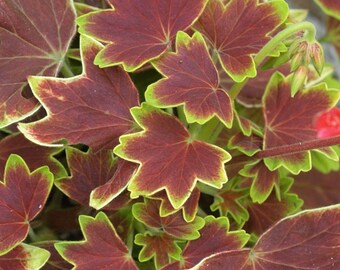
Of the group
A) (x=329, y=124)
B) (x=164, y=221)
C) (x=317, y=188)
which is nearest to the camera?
(x=329, y=124)

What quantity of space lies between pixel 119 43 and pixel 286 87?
0.83ft

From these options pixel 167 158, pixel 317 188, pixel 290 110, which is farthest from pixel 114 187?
pixel 317 188

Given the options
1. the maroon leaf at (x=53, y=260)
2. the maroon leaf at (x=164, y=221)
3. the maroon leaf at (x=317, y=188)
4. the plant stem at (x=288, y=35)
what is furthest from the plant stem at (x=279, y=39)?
the maroon leaf at (x=317, y=188)

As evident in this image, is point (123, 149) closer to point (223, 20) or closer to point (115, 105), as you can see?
point (115, 105)

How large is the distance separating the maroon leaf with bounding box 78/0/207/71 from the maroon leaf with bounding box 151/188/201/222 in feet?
0.50

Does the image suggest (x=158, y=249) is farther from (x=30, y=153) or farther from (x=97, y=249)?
(x=30, y=153)

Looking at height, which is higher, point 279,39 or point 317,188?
point 279,39

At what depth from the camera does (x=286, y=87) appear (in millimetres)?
921

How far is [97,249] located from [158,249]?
0.27ft

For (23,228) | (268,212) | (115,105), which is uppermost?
(115,105)

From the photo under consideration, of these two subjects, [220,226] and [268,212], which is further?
A: [268,212]

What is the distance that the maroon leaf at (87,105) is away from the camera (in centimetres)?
78

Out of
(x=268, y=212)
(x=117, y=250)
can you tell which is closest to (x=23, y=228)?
(x=117, y=250)

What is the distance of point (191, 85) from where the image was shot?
2.56 feet
